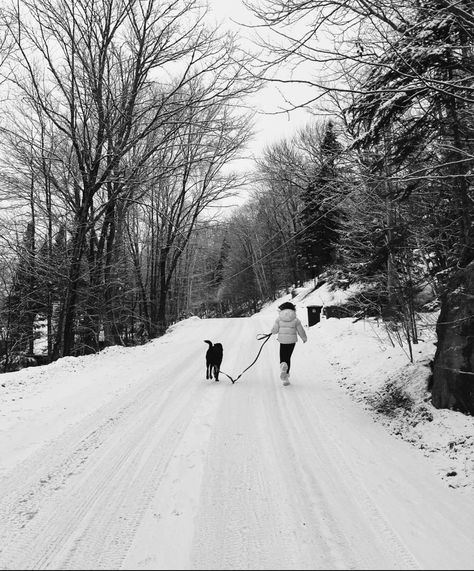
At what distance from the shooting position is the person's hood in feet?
25.5

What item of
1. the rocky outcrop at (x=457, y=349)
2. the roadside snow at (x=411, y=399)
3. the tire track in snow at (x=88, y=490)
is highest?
the rocky outcrop at (x=457, y=349)

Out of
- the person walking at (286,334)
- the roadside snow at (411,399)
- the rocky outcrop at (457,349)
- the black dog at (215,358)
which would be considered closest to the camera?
the roadside snow at (411,399)

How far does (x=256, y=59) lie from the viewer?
13.8 feet

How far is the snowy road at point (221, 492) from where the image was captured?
252 cm

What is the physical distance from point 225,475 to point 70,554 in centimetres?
146

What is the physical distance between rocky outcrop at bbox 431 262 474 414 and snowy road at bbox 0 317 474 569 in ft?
3.10

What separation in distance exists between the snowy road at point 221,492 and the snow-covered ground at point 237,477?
1cm

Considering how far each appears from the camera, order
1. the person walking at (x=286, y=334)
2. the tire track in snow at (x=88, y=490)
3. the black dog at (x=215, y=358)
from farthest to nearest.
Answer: the black dog at (x=215, y=358) → the person walking at (x=286, y=334) → the tire track in snow at (x=88, y=490)

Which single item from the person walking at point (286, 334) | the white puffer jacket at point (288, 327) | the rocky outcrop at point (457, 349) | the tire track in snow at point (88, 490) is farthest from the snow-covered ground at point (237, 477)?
the white puffer jacket at point (288, 327)

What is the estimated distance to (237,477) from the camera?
355 centimetres

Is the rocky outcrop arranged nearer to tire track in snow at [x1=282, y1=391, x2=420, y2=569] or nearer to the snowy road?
the snowy road

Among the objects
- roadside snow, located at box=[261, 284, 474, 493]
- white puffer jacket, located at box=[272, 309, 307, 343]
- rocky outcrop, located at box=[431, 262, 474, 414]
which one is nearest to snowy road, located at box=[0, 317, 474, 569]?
roadside snow, located at box=[261, 284, 474, 493]

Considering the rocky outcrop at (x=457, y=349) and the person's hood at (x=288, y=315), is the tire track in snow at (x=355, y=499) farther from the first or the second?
the person's hood at (x=288, y=315)

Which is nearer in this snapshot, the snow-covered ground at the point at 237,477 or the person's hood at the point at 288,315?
the snow-covered ground at the point at 237,477
